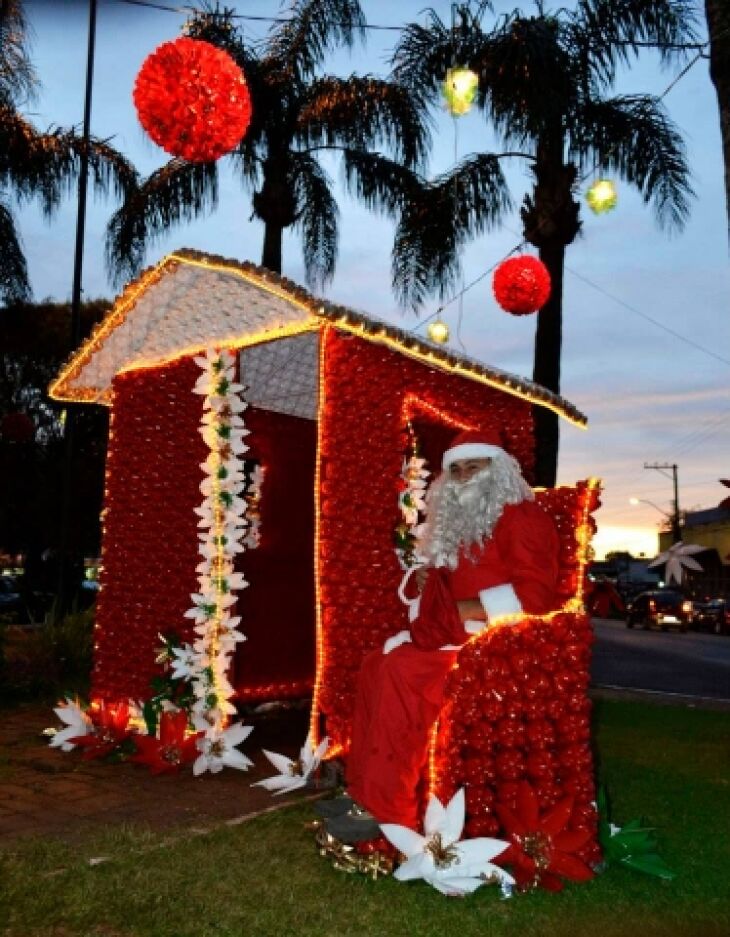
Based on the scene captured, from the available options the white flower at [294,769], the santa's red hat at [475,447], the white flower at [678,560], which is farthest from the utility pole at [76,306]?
the white flower at [678,560]

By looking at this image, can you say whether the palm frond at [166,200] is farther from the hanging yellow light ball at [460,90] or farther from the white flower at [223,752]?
the white flower at [223,752]

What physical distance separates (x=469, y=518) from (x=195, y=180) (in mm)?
10978

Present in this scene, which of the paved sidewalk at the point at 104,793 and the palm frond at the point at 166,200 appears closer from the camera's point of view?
the paved sidewalk at the point at 104,793

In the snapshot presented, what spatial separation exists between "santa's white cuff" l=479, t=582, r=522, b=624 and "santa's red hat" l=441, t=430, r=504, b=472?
78 cm

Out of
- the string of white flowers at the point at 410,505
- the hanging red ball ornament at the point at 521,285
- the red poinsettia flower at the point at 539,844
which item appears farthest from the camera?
the hanging red ball ornament at the point at 521,285

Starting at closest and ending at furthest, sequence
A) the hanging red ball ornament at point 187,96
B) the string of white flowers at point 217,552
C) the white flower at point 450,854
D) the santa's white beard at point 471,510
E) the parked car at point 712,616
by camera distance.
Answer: the white flower at point 450,854, the santa's white beard at point 471,510, the string of white flowers at point 217,552, the hanging red ball ornament at point 187,96, the parked car at point 712,616

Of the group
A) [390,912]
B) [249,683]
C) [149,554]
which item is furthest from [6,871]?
[249,683]

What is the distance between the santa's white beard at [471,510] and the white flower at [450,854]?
1219mm

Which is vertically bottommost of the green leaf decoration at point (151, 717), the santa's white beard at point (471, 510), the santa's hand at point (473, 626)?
the green leaf decoration at point (151, 717)

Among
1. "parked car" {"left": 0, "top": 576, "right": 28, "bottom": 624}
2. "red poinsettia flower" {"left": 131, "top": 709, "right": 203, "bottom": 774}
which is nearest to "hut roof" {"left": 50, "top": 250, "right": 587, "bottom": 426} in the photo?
"red poinsettia flower" {"left": 131, "top": 709, "right": 203, "bottom": 774}

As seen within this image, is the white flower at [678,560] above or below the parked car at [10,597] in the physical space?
above

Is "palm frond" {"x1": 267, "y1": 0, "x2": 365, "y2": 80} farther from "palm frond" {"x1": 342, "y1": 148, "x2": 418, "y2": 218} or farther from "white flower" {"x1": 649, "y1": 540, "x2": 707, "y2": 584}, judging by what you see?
"white flower" {"x1": 649, "y1": 540, "x2": 707, "y2": 584}

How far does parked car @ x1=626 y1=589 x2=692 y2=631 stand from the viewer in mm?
30008

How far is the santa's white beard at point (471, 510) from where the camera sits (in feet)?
16.3
